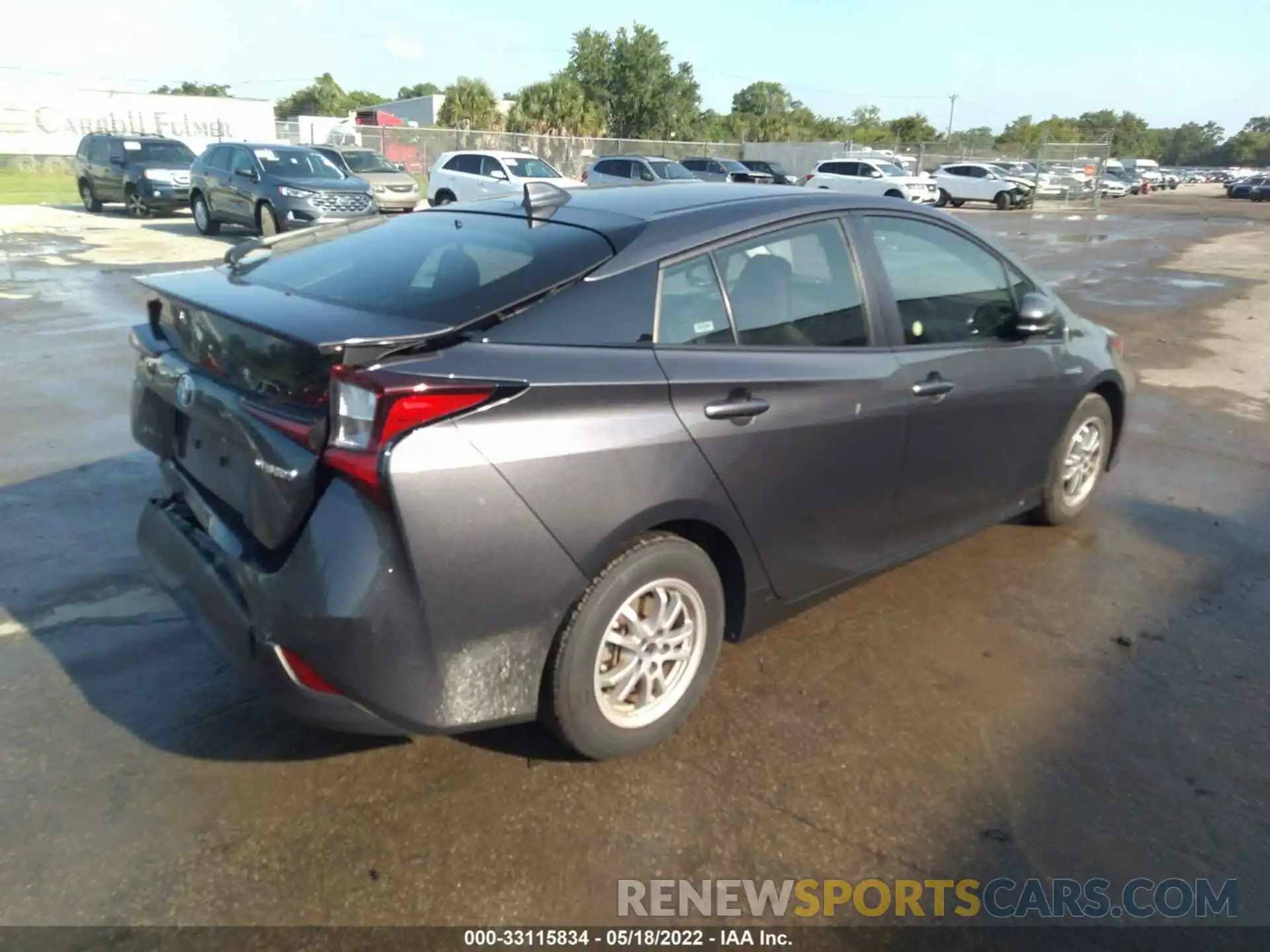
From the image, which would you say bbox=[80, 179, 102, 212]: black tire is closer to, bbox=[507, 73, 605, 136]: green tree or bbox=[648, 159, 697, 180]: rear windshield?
bbox=[648, 159, 697, 180]: rear windshield

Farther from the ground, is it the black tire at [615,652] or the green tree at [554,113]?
the green tree at [554,113]

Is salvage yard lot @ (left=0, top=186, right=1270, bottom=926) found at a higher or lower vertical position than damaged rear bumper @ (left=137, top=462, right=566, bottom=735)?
lower

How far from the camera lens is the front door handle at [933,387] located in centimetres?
362

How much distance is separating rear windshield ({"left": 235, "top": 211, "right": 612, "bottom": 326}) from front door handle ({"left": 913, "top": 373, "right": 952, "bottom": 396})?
4.58 feet

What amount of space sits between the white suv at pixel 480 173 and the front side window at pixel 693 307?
18598mm

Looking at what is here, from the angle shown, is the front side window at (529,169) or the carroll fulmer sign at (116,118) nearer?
the front side window at (529,169)

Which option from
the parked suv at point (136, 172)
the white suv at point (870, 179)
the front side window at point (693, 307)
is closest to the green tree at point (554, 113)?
the white suv at point (870, 179)

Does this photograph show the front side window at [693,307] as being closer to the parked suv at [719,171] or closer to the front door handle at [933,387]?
the front door handle at [933,387]

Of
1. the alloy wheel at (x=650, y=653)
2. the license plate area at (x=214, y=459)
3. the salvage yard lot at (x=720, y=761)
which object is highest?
the license plate area at (x=214, y=459)

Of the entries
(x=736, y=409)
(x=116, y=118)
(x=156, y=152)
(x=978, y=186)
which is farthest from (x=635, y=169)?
(x=116, y=118)

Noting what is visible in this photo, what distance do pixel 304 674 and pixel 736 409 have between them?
1.48 m

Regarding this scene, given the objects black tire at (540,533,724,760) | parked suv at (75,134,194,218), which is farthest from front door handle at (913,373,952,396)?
parked suv at (75,134,194,218)

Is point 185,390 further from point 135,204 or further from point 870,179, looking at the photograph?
point 870,179

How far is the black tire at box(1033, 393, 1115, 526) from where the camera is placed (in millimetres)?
4668
